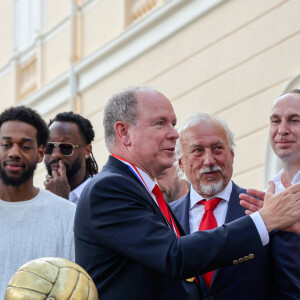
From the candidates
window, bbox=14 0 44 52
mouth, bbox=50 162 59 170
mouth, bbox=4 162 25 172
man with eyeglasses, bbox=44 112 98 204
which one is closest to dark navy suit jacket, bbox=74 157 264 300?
mouth, bbox=4 162 25 172

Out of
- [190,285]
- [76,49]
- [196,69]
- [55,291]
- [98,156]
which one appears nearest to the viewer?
[55,291]

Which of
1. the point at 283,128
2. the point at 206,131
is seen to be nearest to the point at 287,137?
the point at 283,128

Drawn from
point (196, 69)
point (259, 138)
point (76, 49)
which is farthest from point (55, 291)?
point (76, 49)

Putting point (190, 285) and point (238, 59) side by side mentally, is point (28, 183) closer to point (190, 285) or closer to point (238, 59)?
point (190, 285)

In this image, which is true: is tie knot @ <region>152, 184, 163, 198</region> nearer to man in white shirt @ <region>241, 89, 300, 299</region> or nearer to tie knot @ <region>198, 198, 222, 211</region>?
tie knot @ <region>198, 198, 222, 211</region>

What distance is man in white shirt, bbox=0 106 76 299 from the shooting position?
460cm

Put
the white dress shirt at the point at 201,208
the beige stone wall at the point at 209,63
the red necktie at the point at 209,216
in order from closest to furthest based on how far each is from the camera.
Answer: the red necktie at the point at 209,216
the white dress shirt at the point at 201,208
the beige stone wall at the point at 209,63

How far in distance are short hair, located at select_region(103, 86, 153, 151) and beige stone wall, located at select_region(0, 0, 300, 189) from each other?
450 centimetres

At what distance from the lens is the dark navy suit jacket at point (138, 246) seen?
11.6 feet

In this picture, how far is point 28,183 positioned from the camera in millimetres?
4891

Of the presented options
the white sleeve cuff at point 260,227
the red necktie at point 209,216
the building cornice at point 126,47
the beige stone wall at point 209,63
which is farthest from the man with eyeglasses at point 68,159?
the building cornice at point 126,47

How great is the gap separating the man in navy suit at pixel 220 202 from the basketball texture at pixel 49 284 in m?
1.50

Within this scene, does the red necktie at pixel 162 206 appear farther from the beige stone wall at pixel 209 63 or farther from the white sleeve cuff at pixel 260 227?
the beige stone wall at pixel 209 63

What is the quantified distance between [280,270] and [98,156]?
24.0 ft
